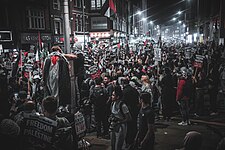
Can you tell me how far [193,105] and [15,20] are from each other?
23.5 metres

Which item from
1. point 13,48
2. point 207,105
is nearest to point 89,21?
point 13,48

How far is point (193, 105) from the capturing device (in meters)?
11.5

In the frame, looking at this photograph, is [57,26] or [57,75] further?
[57,26]

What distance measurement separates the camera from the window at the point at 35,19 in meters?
30.0

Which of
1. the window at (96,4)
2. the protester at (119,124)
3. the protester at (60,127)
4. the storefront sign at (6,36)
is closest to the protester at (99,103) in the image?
the protester at (119,124)

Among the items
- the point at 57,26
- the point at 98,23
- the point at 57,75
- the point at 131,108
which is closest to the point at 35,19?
the point at 57,26

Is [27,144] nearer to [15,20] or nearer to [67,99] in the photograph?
[67,99]

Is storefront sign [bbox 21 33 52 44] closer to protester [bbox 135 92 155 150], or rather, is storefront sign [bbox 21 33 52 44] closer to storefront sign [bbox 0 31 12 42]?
storefront sign [bbox 0 31 12 42]

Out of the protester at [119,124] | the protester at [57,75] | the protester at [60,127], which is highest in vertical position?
the protester at [57,75]

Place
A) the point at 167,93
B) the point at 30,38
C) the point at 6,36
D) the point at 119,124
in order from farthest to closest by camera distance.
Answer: the point at 30,38, the point at 6,36, the point at 167,93, the point at 119,124

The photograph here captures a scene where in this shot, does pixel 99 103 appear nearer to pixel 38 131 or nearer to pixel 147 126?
pixel 147 126

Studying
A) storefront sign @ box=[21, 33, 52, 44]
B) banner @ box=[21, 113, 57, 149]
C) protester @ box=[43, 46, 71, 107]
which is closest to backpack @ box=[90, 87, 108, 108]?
protester @ box=[43, 46, 71, 107]

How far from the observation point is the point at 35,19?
103 ft

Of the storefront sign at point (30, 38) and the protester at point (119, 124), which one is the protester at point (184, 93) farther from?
the storefront sign at point (30, 38)
